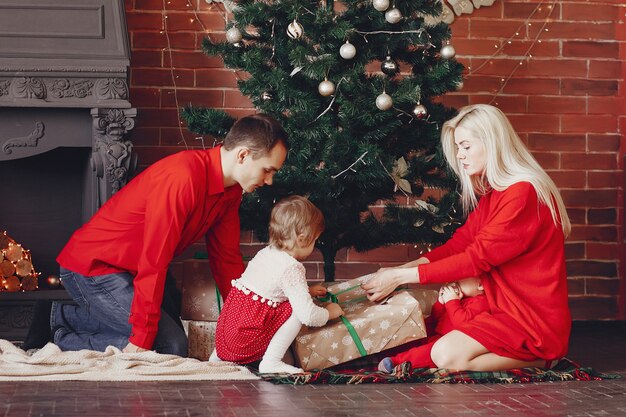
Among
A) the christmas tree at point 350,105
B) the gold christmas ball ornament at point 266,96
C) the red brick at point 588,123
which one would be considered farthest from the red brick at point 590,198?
the gold christmas ball ornament at point 266,96

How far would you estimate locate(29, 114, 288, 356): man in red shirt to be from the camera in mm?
3193

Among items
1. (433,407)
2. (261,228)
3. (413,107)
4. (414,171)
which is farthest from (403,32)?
(433,407)

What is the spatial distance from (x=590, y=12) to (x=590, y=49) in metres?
0.20

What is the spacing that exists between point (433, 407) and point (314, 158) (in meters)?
1.31

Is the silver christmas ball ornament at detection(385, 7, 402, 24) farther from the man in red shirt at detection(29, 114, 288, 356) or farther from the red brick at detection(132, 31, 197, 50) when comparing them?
the red brick at detection(132, 31, 197, 50)

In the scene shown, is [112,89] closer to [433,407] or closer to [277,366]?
[277,366]

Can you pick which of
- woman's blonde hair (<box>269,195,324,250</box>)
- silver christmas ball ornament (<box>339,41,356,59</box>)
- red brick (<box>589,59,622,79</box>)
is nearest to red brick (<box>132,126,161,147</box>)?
silver christmas ball ornament (<box>339,41,356,59</box>)

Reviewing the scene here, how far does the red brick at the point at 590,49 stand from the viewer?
4824 mm

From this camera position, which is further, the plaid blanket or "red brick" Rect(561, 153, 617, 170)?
"red brick" Rect(561, 153, 617, 170)

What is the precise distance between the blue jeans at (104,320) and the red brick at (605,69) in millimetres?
2687

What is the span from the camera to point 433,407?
2.66 metres

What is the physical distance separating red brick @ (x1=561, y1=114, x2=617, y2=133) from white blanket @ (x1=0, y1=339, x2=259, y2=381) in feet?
8.31

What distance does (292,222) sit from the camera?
3219mm

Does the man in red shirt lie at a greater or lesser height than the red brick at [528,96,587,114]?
lesser
